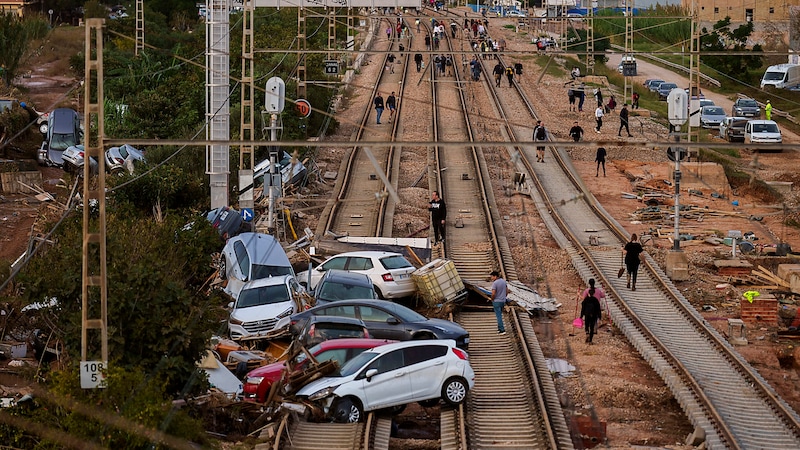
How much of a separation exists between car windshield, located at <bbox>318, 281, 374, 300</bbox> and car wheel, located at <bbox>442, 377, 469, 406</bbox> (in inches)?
198

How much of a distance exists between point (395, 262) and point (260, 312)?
4001 mm

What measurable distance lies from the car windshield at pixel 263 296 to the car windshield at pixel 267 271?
5.77 ft

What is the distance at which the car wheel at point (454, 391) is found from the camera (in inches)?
815

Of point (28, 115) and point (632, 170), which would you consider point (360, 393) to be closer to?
point (632, 170)

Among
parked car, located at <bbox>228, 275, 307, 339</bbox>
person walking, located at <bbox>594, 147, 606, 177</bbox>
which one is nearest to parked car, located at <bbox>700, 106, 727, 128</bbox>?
person walking, located at <bbox>594, 147, 606, 177</bbox>

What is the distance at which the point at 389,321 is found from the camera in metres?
23.3

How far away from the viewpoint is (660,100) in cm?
7212

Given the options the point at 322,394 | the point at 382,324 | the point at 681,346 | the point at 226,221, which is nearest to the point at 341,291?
the point at 382,324

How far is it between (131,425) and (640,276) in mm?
17862

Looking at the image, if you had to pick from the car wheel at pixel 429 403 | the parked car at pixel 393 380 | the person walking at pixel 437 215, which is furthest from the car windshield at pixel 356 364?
the person walking at pixel 437 215

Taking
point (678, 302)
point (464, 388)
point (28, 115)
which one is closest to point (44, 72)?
point (28, 115)

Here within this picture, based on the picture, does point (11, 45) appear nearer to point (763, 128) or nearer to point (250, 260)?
→ point (763, 128)

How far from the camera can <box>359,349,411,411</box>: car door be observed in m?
20.1

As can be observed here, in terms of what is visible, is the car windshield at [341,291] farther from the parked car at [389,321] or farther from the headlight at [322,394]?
the headlight at [322,394]
